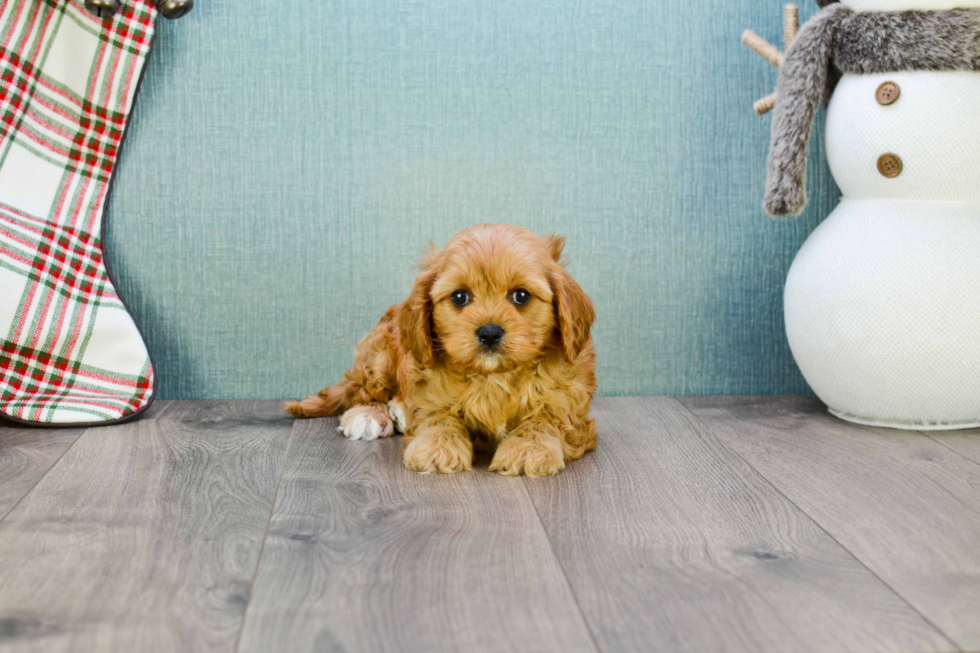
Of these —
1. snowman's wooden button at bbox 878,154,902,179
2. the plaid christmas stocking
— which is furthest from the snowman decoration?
the plaid christmas stocking

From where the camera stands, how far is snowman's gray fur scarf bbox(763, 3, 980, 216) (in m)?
1.93

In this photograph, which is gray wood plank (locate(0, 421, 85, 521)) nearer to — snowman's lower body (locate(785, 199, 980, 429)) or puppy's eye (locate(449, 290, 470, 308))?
puppy's eye (locate(449, 290, 470, 308))

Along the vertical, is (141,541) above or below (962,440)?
above

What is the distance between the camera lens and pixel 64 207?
224 cm

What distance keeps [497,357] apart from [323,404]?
72 centimetres

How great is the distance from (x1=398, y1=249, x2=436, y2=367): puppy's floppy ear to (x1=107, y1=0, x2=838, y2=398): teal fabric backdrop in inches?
24.1

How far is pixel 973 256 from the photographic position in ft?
6.46

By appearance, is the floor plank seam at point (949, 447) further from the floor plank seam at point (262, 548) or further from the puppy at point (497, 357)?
the floor plank seam at point (262, 548)

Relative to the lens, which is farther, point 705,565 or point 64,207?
Result: point 64,207

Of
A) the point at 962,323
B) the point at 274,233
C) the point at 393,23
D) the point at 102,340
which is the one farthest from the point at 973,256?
the point at 102,340

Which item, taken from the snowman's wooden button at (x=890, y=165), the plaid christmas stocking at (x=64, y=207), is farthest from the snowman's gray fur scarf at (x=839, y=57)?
the plaid christmas stocking at (x=64, y=207)

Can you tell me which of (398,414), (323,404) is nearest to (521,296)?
(398,414)

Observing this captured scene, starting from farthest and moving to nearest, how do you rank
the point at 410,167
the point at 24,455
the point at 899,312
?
the point at 410,167 → the point at 899,312 → the point at 24,455

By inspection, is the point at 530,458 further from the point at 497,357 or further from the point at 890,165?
the point at 890,165
